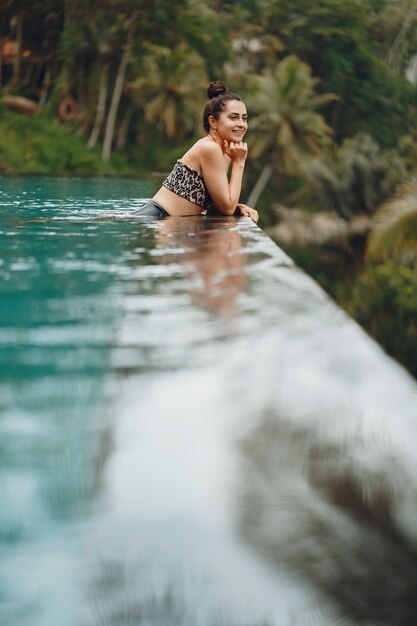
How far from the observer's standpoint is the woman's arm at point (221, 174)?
4.09 metres

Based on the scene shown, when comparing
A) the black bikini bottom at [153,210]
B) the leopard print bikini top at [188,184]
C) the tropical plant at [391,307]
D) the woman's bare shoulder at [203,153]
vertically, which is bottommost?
the tropical plant at [391,307]

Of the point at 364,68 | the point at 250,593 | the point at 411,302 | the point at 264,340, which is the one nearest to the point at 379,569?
the point at 250,593

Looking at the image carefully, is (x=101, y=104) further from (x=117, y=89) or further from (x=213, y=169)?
(x=213, y=169)

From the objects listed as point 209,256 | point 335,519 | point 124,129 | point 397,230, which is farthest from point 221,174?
point 124,129

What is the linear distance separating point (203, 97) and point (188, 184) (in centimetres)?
2572

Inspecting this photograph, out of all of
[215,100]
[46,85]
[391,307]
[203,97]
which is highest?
[215,100]

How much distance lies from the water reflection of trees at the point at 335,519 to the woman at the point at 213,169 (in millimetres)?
3180

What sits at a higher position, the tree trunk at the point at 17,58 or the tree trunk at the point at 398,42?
the tree trunk at the point at 398,42

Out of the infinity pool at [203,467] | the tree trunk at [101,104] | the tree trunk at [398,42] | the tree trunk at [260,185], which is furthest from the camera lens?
the tree trunk at [398,42]

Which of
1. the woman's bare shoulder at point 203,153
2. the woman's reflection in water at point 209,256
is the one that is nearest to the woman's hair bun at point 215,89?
the woman's bare shoulder at point 203,153

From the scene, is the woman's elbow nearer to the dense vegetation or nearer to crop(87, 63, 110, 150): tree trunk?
the dense vegetation

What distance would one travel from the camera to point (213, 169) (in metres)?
4.15

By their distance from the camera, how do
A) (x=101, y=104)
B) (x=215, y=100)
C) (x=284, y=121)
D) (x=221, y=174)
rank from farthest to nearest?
1. (x=284, y=121)
2. (x=101, y=104)
3. (x=215, y=100)
4. (x=221, y=174)

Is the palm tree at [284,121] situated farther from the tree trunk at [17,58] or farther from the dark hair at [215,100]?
the dark hair at [215,100]
